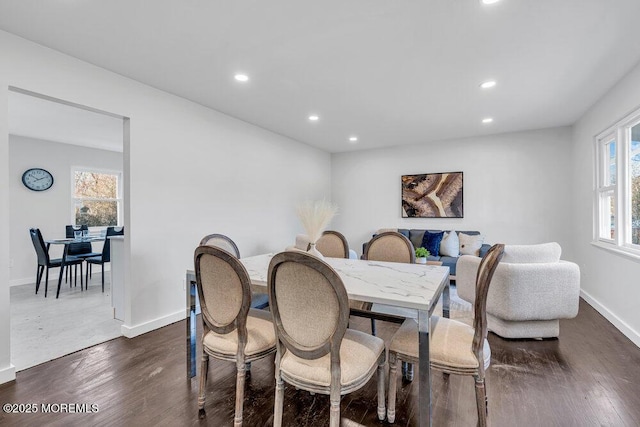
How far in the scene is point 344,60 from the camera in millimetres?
2668

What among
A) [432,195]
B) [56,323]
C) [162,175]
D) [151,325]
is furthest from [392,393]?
[432,195]

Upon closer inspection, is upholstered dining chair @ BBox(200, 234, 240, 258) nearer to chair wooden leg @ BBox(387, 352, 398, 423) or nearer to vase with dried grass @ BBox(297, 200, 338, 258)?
vase with dried grass @ BBox(297, 200, 338, 258)

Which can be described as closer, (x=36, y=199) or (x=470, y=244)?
(x=470, y=244)

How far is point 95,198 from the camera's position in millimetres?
6254

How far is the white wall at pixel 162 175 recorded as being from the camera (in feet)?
7.76

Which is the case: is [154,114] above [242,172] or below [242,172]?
above

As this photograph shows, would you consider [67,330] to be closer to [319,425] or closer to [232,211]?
[232,211]

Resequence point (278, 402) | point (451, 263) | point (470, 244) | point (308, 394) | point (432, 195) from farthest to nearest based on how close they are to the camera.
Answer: point (432, 195)
point (470, 244)
point (451, 263)
point (308, 394)
point (278, 402)

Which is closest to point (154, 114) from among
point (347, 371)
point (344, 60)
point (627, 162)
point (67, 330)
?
point (344, 60)

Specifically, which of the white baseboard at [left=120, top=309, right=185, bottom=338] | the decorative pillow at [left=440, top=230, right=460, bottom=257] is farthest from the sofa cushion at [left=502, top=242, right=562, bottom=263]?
the white baseboard at [left=120, top=309, right=185, bottom=338]

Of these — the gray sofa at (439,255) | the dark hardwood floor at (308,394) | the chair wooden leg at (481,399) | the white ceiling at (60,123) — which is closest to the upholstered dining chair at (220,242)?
the dark hardwood floor at (308,394)

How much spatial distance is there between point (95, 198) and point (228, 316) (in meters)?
6.14

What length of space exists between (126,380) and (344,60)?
119 inches

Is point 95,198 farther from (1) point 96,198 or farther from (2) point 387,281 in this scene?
(2) point 387,281
